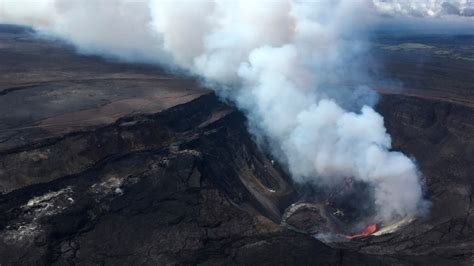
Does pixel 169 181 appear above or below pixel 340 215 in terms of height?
below

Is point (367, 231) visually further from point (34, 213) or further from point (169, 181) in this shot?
point (34, 213)

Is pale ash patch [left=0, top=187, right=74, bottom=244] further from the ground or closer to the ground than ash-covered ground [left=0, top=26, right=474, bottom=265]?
closer to the ground

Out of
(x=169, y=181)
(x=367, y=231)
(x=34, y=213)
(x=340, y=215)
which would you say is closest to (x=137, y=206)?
(x=169, y=181)

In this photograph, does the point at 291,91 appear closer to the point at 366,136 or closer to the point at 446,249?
the point at 366,136

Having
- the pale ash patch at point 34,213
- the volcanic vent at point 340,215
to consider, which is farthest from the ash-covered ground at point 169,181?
the volcanic vent at point 340,215

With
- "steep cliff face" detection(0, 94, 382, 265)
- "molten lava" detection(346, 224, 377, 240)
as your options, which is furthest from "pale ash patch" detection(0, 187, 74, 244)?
"molten lava" detection(346, 224, 377, 240)

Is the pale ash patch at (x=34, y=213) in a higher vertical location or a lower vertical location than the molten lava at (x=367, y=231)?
lower

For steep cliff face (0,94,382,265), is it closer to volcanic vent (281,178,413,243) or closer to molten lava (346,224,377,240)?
volcanic vent (281,178,413,243)

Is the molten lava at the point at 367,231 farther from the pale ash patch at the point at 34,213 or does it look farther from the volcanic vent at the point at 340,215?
the pale ash patch at the point at 34,213

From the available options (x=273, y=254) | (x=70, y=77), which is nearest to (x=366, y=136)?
(x=273, y=254)
